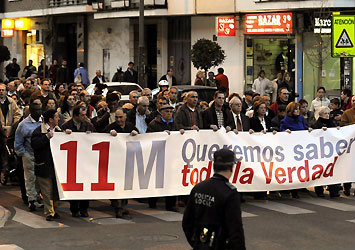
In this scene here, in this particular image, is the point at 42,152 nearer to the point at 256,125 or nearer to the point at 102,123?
the point at 102,123

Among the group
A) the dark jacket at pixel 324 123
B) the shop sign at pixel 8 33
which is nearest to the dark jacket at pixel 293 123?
the dark jacket at pixel 324 123

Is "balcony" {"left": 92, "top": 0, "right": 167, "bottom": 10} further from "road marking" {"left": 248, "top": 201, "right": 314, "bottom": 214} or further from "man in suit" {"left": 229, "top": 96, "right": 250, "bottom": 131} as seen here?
"road marking" {"left": 248, "top": 201, "right": 314, "bottom": 214}

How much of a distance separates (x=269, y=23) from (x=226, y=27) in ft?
7.08

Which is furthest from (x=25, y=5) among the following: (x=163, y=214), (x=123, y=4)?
(x=163, y=214)

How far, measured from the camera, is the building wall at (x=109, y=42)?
43.7 meters

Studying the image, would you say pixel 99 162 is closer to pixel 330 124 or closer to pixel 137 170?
pixel 137 170

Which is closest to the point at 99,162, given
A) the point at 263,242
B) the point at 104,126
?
the point at 104,126

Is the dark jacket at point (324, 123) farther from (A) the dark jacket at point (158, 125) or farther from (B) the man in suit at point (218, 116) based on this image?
(A) the dark jacket at point (158, 125)

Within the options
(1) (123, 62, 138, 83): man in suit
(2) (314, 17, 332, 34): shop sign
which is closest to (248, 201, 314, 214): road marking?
(2) (314, 17, 332, 34): shop sign

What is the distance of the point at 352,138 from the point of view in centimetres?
1741

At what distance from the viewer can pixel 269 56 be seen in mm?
37312

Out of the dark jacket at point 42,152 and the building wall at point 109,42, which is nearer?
the dark jacket at point 42,152

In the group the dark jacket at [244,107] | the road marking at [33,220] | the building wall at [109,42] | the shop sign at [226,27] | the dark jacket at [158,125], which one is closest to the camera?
the road marking at [33,220]

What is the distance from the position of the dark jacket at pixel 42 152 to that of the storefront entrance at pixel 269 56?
22163mm
